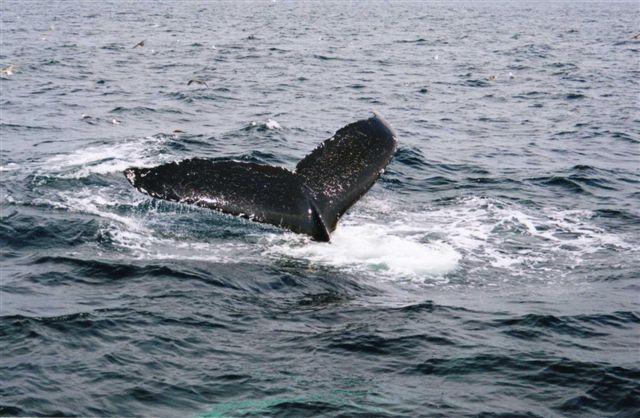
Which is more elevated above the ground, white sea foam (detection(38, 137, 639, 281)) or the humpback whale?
the humpback whale

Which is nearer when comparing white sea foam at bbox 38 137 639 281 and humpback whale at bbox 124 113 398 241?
humpback whale at bbox 124 113 398 241

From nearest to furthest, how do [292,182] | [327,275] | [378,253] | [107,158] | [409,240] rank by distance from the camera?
1. [292,182]
2. [327,275]
3. [378,253]
4. [409,240]
5. [107,158]

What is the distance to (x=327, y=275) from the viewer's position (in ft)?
32.1

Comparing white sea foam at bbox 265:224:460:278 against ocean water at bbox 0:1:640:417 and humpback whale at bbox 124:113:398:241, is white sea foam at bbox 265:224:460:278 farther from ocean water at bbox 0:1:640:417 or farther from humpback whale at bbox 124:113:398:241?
humpback whale at bbox 124:113:398:241

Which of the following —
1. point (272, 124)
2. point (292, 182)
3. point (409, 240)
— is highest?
point (292, 182)

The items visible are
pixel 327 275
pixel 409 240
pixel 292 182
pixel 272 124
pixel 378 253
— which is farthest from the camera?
pixel 272 124

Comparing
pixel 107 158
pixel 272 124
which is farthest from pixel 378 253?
pixel 272 124

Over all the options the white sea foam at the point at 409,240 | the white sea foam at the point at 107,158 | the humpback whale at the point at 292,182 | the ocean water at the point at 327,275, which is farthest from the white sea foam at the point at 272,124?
the humpback whale at the point at 292,182

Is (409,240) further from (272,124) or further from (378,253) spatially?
(272,124)

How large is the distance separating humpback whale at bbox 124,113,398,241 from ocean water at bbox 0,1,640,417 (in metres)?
1.15

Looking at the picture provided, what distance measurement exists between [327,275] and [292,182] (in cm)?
167

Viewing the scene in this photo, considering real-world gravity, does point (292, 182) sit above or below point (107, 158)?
above

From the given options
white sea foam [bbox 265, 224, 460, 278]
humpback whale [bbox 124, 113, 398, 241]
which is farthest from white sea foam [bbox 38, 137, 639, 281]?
humpback whale [bbox 124, 113, 398, 241]

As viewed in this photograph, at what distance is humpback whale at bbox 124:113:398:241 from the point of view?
7902 mm
